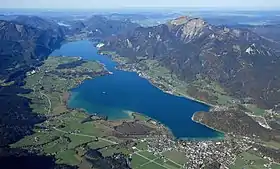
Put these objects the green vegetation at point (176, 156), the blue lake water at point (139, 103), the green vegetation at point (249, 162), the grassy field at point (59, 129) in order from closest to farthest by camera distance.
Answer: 1. the green vegetation at point (249, 162)
2. the green vegetation at point (176, 156)
3. the grassy field at point (59, 129)
4. the blue lake water at point (139, 103)

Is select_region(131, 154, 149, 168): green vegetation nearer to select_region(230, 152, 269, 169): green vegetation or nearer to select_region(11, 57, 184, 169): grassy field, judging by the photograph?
select_region(11, 57, 184, 169): grassy field

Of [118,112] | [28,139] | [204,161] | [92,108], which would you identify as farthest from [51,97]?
[204,161]

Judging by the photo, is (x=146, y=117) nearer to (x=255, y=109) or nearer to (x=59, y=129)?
(x=59, y=129)

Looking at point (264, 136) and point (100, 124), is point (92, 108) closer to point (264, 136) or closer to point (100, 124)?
point (100, 124)

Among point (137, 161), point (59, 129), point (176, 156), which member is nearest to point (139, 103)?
point (59, 129)

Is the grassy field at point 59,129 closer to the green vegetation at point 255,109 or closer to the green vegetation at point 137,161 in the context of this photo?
the green vegetation at point 137,161

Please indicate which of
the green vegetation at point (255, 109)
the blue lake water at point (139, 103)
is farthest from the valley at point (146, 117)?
the green vegetation at point (255, 109)

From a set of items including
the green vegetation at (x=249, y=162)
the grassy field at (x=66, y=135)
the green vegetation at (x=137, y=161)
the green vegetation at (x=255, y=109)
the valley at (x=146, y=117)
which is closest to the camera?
the green vegetation at (x=137, y=161)

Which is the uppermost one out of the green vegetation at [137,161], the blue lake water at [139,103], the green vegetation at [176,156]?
the green vegetation at [176,156]
